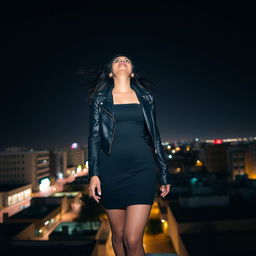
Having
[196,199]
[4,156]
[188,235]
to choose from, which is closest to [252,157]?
[196,199]

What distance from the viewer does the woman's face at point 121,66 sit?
3266 millimetres

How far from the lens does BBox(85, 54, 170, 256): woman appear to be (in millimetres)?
2697

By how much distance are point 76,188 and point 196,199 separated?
2849 centimetres

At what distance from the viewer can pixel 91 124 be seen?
2.93 meters

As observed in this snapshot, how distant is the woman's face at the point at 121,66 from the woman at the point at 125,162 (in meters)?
0.41

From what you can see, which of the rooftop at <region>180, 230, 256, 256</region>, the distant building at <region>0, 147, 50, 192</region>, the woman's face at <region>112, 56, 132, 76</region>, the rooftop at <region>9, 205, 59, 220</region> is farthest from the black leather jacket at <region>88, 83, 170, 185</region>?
the distant building at <region>0, 147, 50, 192</region>

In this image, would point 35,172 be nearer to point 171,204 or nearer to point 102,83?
point 171,204

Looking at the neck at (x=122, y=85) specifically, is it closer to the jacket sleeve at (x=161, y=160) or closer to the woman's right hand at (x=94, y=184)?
the jacket sleeve at (x=161, y=160)

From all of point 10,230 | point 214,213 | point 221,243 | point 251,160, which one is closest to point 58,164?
point 10,230

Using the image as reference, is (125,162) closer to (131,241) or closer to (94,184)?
(94,184)

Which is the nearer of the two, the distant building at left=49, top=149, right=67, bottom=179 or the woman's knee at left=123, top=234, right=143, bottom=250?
the woman's knee at left=123, top=234, right=143, bottom=250

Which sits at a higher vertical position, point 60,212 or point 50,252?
point 50,252

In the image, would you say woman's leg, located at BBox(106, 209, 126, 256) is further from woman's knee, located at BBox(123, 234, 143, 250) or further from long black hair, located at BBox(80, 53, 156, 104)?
long black hair, located at BBox(80, 53, 156, 104)

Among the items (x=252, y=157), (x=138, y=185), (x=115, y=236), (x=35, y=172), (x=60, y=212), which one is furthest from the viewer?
(x=35, y=172)
